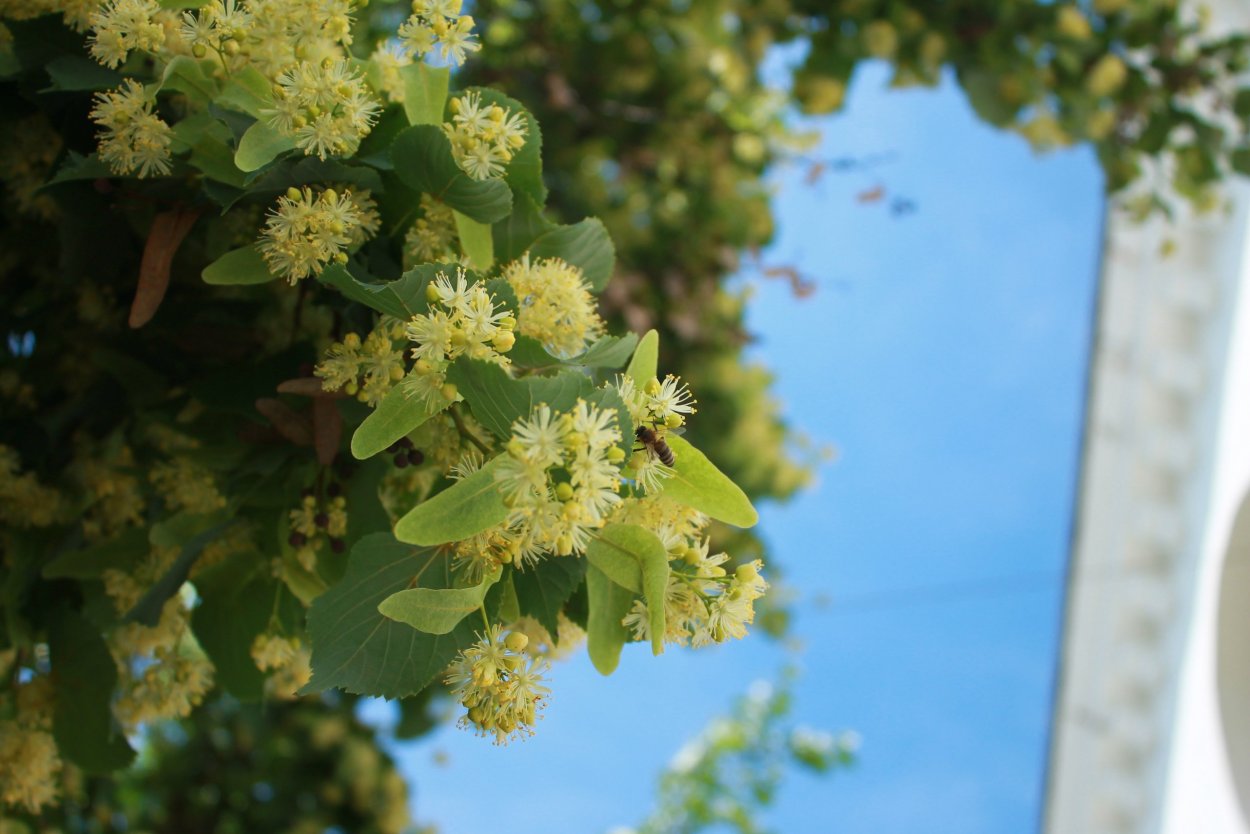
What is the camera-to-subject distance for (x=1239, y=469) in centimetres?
377

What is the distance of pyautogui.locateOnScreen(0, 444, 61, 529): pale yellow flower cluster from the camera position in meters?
0.93

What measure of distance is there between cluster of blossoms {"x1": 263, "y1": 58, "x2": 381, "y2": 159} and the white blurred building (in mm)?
3556

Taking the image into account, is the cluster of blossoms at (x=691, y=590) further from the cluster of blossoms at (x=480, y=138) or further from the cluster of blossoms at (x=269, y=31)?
the cluster of blossoms at (x=269, y=31)

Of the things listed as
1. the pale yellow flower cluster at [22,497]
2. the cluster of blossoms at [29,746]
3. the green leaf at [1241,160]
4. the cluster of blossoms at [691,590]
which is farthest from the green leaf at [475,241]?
the green leaf at [1241,160]

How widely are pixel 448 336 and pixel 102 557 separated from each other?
0.45m

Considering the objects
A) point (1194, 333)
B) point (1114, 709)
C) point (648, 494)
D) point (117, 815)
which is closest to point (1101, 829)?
point (1114, 709)

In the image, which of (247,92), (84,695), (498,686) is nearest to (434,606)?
(498,686)

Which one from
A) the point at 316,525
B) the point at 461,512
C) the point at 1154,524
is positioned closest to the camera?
the point at 461,512

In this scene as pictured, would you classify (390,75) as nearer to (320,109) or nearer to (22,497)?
(320,109)

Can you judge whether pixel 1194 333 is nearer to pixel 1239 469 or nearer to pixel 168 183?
pixel 1239 469

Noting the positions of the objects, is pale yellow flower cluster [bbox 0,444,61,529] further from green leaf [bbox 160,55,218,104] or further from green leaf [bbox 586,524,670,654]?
green leaf [bbox 586,524,670,654]

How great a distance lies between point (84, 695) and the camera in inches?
37.4

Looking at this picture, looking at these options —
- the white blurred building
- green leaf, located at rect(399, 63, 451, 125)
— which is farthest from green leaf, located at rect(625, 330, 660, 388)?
the white blurred building

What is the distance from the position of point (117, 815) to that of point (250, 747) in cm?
33
